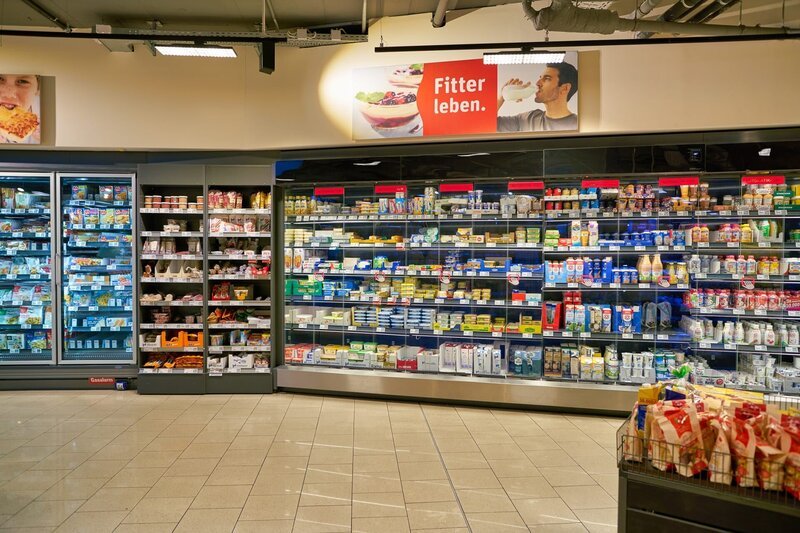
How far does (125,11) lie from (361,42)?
2795 mm

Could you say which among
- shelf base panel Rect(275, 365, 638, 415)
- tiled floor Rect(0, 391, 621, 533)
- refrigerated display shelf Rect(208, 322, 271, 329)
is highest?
refrigerated display shelf Rect(208, 322, 271, 329)

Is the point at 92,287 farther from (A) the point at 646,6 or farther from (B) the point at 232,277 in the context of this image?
(A) the point at 646,6

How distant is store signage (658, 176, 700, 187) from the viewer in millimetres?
5180

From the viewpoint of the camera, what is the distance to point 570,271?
17.9 feet

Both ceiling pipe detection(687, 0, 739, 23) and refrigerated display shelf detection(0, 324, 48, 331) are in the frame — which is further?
refrigerated display shelf detection(0, 324, 48, 331)

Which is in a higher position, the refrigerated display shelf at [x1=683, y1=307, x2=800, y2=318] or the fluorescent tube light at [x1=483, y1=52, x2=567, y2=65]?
the fluorescent tube light at [x1=483, y1=52, x2=567, y2=65]

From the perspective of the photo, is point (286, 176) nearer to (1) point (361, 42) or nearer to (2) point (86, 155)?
(1) point (361, 42)

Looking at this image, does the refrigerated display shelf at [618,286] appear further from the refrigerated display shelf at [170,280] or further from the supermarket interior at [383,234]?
the refrigerated display shelf at [170,280]

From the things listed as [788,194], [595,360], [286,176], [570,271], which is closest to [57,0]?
[286,176]

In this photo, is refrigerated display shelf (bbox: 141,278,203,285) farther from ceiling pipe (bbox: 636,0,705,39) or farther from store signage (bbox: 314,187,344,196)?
ceiling pipe (bbox: 636,0,705,39)

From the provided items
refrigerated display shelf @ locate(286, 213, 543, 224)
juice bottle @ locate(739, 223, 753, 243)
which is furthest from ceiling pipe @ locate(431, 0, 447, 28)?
juice bottle @ locate(739, 223, 753, 243)

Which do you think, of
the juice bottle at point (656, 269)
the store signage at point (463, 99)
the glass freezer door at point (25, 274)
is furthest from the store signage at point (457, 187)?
the glass freezer door at point (25, 274)

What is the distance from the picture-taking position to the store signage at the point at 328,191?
6135mm

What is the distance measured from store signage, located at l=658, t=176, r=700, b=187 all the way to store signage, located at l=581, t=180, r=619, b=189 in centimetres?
48
